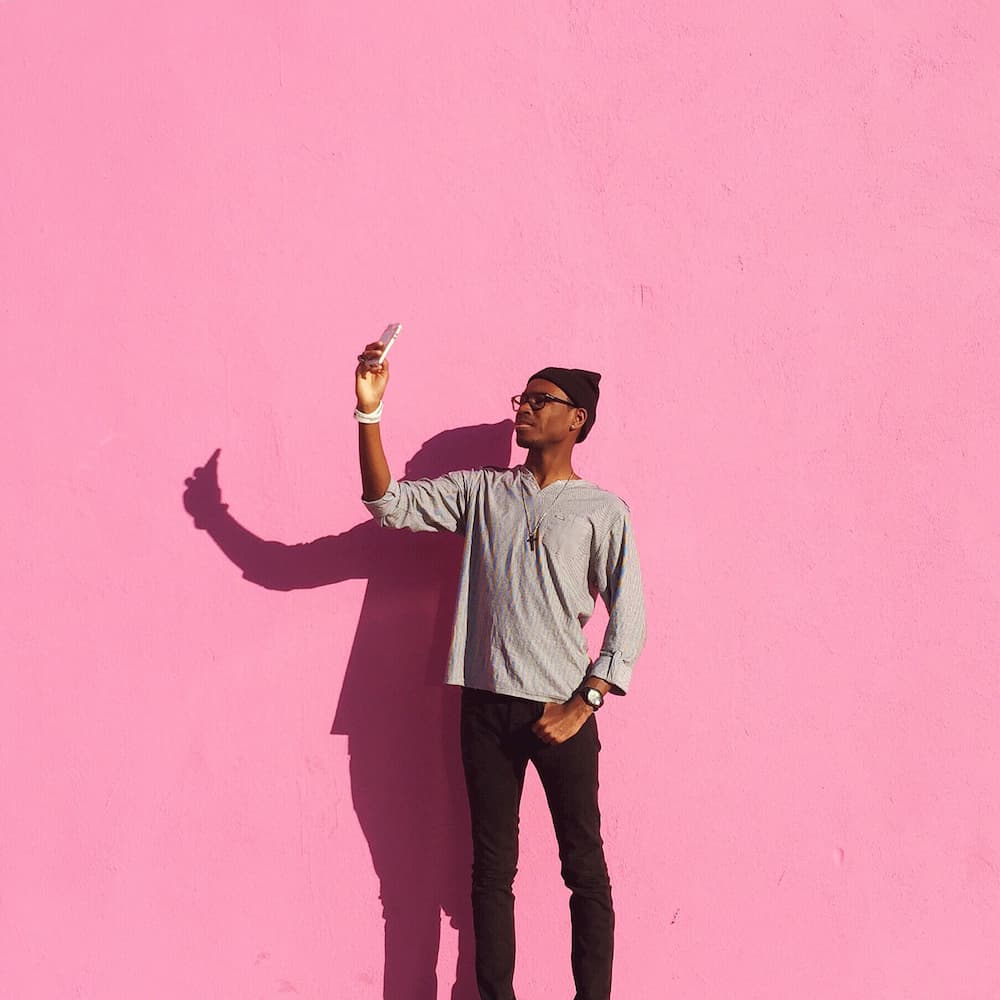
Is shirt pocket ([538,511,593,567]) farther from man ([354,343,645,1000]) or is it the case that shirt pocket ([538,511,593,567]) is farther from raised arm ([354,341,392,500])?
raised arm ([354,341,392,500])

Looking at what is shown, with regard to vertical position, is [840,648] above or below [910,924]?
above

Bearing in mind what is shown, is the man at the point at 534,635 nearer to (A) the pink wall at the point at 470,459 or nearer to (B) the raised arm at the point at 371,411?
(B) the raised arm at the point at 371,411

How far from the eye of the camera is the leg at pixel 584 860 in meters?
2.27

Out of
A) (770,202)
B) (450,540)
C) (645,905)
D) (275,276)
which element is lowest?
(645,905)

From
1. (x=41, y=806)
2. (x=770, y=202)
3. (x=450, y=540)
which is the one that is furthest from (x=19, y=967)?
(x=770, y=202)

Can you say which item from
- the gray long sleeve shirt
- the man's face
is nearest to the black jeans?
the gray long sleeve shirt

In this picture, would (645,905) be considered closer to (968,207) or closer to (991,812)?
(991,812)

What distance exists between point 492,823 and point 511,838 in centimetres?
7

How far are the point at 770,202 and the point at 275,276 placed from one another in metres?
1.38

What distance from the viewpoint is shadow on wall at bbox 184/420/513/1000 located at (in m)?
2.59

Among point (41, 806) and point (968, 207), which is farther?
point (968, 207)

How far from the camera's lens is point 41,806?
2.56m

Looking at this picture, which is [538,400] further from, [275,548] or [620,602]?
[275,548]

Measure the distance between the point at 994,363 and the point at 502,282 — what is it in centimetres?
139
